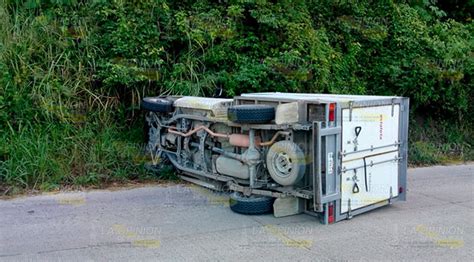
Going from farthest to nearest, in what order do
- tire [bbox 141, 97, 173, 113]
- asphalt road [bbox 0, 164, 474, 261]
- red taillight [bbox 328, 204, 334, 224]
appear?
tire [bbox 141, 97, 173, 113], red taillight [bbox 328, 204, 334, 224], asphalt road [bbox 0, 164, 474, 261]

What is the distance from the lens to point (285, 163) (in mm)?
5777

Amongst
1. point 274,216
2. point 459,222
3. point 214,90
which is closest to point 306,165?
point 274,216

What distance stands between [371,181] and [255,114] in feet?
5.44

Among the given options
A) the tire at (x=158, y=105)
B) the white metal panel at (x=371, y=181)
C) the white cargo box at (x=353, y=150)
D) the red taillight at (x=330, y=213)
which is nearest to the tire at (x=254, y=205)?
the white cargo box at (x=353, y=150)

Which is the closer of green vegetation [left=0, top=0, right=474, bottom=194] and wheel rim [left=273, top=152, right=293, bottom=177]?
wheel rim [left=273, top=152, right=293, bottom=177]

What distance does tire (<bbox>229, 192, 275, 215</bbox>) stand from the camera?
604cm

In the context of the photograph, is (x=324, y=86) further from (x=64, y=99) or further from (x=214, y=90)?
(x=64, y=99)

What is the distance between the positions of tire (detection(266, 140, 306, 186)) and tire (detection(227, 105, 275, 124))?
34 centimetres

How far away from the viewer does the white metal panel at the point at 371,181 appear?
19.2ft

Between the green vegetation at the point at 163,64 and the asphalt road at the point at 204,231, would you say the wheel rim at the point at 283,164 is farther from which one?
the green vegetation at the point at 163,64

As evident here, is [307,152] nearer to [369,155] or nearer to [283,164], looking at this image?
[283,164]

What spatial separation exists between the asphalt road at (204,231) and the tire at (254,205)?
0.28ft

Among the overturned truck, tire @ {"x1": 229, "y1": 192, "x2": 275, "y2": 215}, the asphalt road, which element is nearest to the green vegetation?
the asphalt road

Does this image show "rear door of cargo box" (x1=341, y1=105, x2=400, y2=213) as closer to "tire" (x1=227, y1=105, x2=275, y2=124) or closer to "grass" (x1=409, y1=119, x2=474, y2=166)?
"tire" (x1=227, y1=105, x2=275, y2=124)
